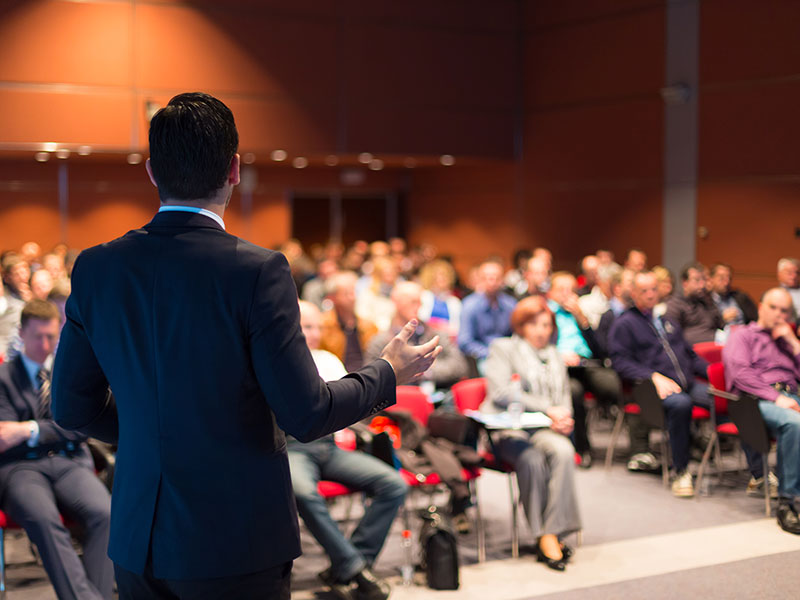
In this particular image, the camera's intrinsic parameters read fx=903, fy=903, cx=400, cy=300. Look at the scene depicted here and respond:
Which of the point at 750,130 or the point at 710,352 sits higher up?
the point at 750,130

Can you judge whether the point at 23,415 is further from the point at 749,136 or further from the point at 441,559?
the point at 749,136

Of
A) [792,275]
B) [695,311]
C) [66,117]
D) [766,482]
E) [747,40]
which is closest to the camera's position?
[766,482]

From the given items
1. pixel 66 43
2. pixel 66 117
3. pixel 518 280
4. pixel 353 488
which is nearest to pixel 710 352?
pixel 518 280

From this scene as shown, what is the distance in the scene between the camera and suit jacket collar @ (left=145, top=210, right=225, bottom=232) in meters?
1.74

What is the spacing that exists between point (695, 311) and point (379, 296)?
9.82 feet

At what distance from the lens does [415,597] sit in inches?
177

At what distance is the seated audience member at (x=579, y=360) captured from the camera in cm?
720

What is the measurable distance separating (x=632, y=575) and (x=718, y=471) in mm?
2404

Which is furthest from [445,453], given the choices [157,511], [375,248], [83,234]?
[83,234]

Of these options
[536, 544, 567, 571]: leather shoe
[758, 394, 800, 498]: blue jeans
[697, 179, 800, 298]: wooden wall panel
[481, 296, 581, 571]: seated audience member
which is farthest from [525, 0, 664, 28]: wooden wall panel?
[536, 544, 567, 571]: leather shoe

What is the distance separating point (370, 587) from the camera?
4.34 m

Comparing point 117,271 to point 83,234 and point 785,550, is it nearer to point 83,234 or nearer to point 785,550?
point 785,550

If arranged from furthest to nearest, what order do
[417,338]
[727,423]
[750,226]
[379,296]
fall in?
[750,226] < [379,296] < [727,423] < [417,338]

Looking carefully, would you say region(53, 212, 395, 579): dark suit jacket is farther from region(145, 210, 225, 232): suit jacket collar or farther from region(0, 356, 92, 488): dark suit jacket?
region(0, 356, 92, 488): dark suit jacket
